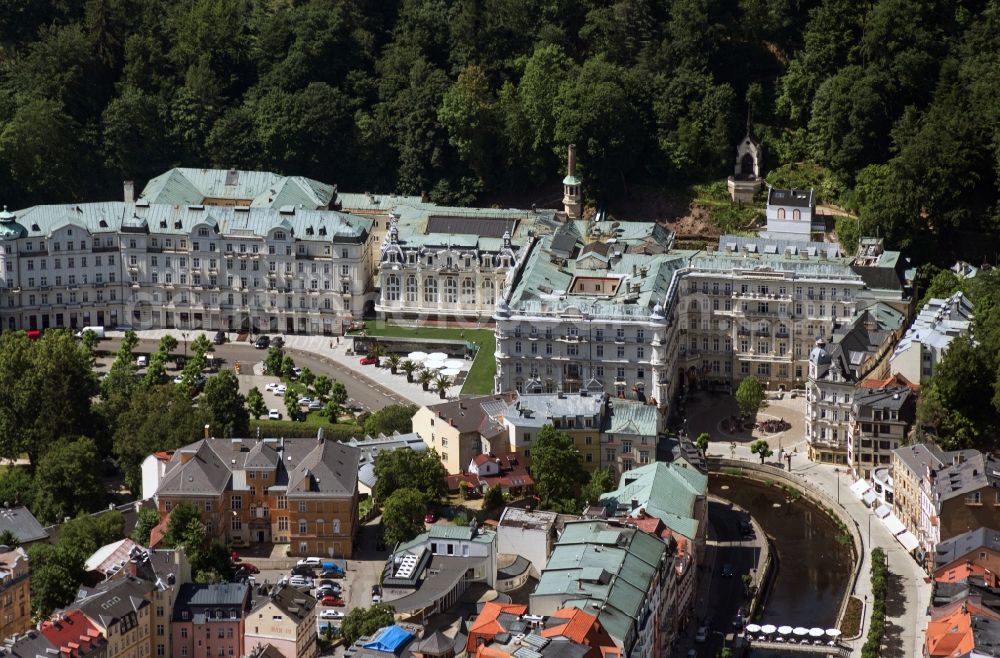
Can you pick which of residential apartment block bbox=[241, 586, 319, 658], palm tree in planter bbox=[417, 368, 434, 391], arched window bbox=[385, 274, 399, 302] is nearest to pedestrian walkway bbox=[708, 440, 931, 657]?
palm tree in planter bbox=[417, 368, 434, 391]

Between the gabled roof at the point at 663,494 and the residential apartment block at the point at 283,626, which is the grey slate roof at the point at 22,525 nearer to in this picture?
the residential apartment block at the point at 283,626

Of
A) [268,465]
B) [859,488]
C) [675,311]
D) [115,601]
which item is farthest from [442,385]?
[115,601]

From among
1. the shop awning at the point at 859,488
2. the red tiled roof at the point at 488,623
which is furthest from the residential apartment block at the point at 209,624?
the shop awning at the point at 859,488

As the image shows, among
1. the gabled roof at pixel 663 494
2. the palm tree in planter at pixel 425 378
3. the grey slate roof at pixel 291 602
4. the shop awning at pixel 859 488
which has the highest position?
the palm tree in planter at pixel 425 378

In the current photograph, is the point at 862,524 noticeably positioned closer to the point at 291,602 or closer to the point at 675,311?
the point at 675,311

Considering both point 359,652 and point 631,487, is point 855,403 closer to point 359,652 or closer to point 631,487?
point 631,487
